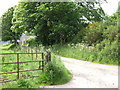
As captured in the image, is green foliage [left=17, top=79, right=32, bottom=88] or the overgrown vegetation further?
the overgrown vegetation

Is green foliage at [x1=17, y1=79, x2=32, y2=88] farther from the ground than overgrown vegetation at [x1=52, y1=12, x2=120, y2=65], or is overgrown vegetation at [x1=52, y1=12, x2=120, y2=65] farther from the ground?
overgrown vegetation at [x1=52, y1=12, x2=120, y2=65]

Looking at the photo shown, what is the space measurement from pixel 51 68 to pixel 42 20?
1356 cm

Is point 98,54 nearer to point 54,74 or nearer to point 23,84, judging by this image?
point 54,74

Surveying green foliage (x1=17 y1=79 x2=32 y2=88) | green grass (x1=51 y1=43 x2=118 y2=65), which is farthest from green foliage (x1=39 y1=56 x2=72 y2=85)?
green grass (x1=51 y1=43 x2=118 y2=65)

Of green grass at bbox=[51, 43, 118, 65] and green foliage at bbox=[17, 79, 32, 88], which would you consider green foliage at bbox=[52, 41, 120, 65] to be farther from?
green foliage at bbox=[17, 79, 32, 88]

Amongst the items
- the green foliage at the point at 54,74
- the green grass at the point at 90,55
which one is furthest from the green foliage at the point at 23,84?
the green grass at the point at 90,55

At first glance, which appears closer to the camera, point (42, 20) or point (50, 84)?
point (50, 84)

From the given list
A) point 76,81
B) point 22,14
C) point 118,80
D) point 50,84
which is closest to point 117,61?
point 118,80

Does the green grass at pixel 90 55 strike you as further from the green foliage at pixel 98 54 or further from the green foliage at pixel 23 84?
the green foliage at pixel 23 84

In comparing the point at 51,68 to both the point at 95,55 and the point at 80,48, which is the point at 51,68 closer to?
the point at 95,55

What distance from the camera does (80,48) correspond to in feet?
46.2

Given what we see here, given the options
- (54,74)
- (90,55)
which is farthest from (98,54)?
(54,74)

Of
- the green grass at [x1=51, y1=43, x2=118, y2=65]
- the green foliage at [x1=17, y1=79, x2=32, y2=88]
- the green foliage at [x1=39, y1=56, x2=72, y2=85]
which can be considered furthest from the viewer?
the green grass at [x1=51, y1=43, x2=118, y2=65]

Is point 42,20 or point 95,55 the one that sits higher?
point 42,20
